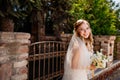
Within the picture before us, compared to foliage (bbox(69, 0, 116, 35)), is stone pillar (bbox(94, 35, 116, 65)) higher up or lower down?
lower down

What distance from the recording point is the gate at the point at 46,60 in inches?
238

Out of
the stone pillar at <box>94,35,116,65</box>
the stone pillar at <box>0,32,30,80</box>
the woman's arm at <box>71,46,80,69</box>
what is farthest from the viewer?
the stone pillar at <box>94,35,116,65</box>

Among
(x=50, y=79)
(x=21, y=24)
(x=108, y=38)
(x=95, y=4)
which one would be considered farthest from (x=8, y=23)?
(x=95, y=4)

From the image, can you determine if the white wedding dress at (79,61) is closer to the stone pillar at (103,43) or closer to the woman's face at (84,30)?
the woman's face at (84,30)

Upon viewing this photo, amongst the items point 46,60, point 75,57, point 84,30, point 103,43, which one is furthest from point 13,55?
point 103,43

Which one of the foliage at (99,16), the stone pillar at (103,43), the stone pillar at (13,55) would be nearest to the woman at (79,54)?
the stone pillar at (13,55)

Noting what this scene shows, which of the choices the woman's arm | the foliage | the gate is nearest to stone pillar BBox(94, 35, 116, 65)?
the foliage

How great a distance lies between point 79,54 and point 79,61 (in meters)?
0.11

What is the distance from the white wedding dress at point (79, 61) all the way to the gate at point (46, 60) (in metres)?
1.10

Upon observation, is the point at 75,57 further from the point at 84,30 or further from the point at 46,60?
the point at 46,60

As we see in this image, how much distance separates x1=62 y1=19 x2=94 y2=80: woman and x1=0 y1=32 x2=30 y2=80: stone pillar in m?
0.73

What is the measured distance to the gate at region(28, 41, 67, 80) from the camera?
6.05m

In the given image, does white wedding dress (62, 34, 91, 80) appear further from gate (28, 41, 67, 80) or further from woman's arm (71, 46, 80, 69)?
gate (28, 41, 67, 80)

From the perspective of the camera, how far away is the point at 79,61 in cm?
476
